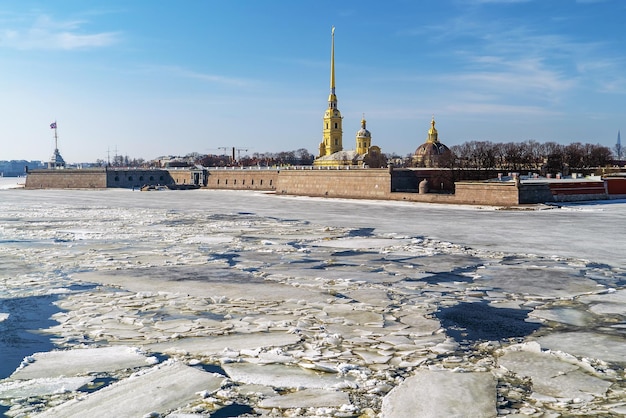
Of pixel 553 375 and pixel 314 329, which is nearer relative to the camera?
pixel 553 375

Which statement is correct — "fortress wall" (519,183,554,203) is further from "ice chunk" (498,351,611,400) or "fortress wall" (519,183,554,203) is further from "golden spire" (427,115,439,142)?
"golden spire" (427,115,439,142)

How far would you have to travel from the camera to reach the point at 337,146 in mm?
90688

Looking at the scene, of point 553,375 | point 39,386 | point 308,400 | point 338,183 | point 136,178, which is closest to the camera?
point 308,400

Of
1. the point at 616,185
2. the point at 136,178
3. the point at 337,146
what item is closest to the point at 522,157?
the point at 616,185

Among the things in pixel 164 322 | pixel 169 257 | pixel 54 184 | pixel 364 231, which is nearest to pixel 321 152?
pixel 54 184

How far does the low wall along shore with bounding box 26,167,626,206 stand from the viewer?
34.7 meters

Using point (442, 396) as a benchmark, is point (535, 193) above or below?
above

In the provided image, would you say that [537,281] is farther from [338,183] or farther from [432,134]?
[432,134]

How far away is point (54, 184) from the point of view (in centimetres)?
7950

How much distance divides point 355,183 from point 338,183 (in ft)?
7.96

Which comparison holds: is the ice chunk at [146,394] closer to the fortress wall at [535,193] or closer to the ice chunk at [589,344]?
the ice chunk at [589,344]

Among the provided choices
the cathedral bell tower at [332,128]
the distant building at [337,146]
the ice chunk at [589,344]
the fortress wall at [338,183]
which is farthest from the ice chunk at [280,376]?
the cathedral bell tower at [332,128]

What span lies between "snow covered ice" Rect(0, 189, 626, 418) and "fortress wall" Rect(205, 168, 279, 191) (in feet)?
150

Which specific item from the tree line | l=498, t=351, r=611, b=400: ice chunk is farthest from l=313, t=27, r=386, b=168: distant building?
l=498, t=351, r=611, b=400: ice chunk
